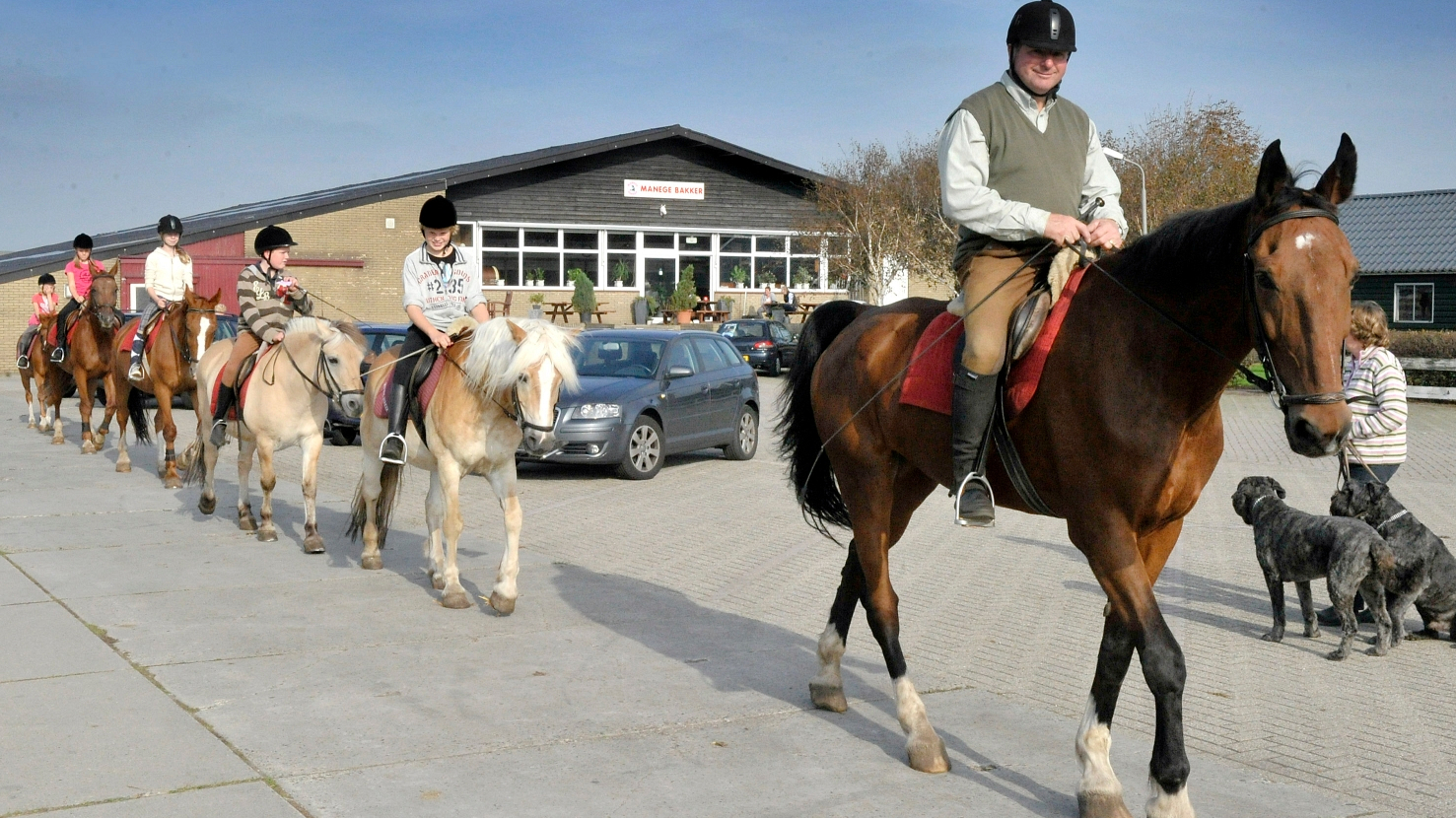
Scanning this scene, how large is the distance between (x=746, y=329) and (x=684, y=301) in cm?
789

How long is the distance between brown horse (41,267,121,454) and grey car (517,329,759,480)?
653 centimetres

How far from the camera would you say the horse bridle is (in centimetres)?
386

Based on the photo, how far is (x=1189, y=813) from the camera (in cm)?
454

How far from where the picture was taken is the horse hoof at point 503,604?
27.0ft

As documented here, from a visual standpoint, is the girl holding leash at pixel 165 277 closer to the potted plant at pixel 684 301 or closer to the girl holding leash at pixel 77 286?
the girl holding leash at pixel 77 286

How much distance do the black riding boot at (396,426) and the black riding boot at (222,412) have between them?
10.4ft

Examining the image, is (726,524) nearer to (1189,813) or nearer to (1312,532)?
(1312,532)

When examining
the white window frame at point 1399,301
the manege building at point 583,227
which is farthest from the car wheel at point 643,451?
the white window frame at point 1399,301

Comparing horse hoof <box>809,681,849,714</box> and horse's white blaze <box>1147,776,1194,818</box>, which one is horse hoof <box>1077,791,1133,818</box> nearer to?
horse's white blaze <box>1147,776,1194,818</box>

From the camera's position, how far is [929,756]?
5.32 metres

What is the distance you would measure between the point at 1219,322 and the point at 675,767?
2763 mm

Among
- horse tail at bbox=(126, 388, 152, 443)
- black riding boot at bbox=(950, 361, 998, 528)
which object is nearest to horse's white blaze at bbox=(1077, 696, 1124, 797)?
black riding boot at bbox=(950, 361, 998, 528)

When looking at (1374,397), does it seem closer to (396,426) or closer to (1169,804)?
(1169,804)

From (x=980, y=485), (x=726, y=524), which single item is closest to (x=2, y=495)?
(x=726, y=524)
